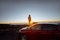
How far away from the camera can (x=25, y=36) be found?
16.1 feet

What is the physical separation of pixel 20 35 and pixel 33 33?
438 millimetres

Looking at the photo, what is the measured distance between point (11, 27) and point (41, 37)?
45.5 ft

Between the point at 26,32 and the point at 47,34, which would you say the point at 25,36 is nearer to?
the point at 26,32

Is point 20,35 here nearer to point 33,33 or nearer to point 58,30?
point 33,33

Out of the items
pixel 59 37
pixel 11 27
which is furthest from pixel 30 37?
pixel 11 27

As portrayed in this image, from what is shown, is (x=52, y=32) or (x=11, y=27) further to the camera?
(x=11, y=27)

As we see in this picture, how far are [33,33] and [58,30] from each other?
28.1 inches

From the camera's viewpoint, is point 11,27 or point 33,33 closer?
point 33,33

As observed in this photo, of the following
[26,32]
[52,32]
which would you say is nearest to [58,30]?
[52,32]

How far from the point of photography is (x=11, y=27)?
18562 millimetres

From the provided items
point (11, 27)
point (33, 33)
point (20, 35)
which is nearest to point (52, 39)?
point (33, 33)

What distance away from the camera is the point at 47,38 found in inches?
192

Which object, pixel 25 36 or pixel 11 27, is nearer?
pixel 25 36

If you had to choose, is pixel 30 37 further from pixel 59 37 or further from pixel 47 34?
pixel 59 37
